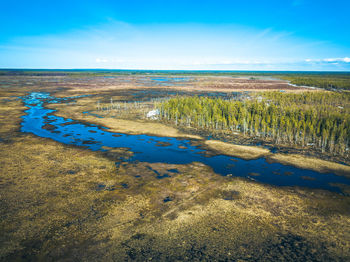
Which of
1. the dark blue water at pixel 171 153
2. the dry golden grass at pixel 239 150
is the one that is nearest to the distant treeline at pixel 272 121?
the dry golden grass at pixel 239 150

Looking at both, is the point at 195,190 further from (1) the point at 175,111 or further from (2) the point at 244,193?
(1) the point at 175,111

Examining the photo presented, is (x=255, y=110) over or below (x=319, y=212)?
over

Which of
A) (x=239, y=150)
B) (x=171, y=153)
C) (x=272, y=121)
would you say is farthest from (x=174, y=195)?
(x=272, y=121)

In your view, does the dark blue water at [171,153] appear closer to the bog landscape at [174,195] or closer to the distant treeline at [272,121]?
the bog landscape at [174,195]

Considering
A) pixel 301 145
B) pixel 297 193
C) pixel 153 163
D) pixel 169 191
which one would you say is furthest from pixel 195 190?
pixel 301 145

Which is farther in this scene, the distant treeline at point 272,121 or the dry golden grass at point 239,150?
the distant treeline at point 272,121

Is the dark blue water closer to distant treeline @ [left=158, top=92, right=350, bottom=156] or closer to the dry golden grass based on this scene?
the dry golden grass
